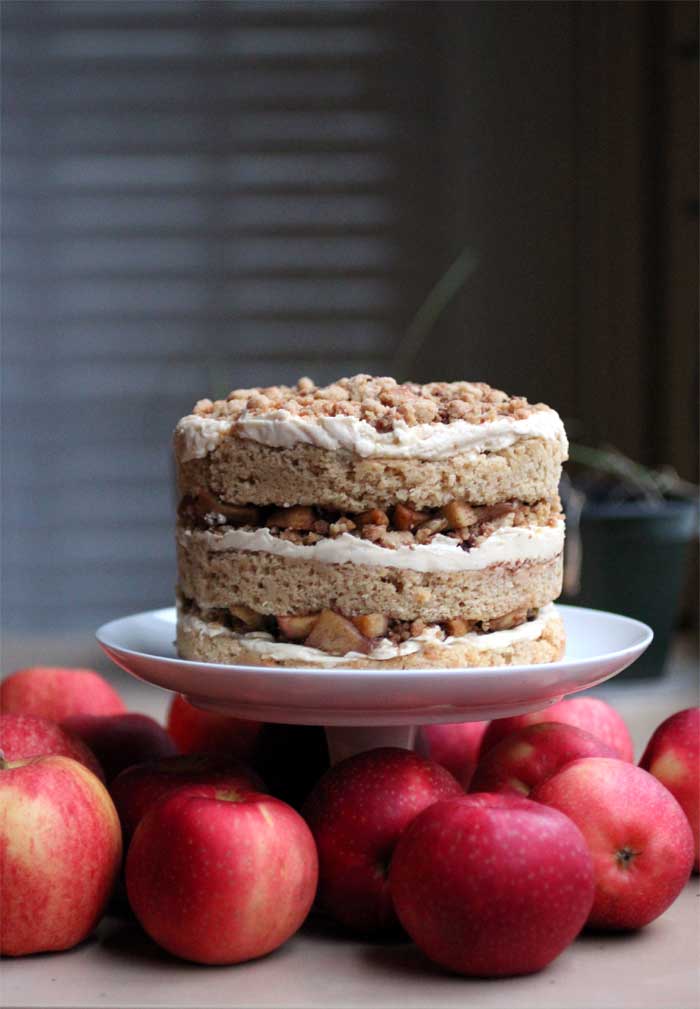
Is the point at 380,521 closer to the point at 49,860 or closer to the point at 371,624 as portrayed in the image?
the point at 371,624

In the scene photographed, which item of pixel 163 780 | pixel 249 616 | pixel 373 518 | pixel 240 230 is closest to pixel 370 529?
pixel 373 518

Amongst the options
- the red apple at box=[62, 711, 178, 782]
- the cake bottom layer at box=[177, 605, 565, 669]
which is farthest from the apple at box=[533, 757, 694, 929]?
the red apple at box=[62, 711, 178, 782]

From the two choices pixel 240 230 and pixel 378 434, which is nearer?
pixel 378 434

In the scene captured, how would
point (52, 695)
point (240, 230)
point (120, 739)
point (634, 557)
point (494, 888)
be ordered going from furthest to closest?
point (240, 230) → point (634, 557) → point (52, 695) → point (120, 739) → point (494, 888)

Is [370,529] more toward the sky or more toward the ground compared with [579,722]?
more toward the sky

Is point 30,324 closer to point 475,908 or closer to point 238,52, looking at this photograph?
point 238,52

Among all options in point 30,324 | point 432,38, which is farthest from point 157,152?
point 432,38

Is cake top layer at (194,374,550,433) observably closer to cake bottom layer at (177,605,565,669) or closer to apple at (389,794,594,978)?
cake bottom layer at (177,605,565,669)

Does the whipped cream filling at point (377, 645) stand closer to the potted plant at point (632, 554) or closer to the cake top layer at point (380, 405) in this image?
the cake top layer at point (380, 405)
